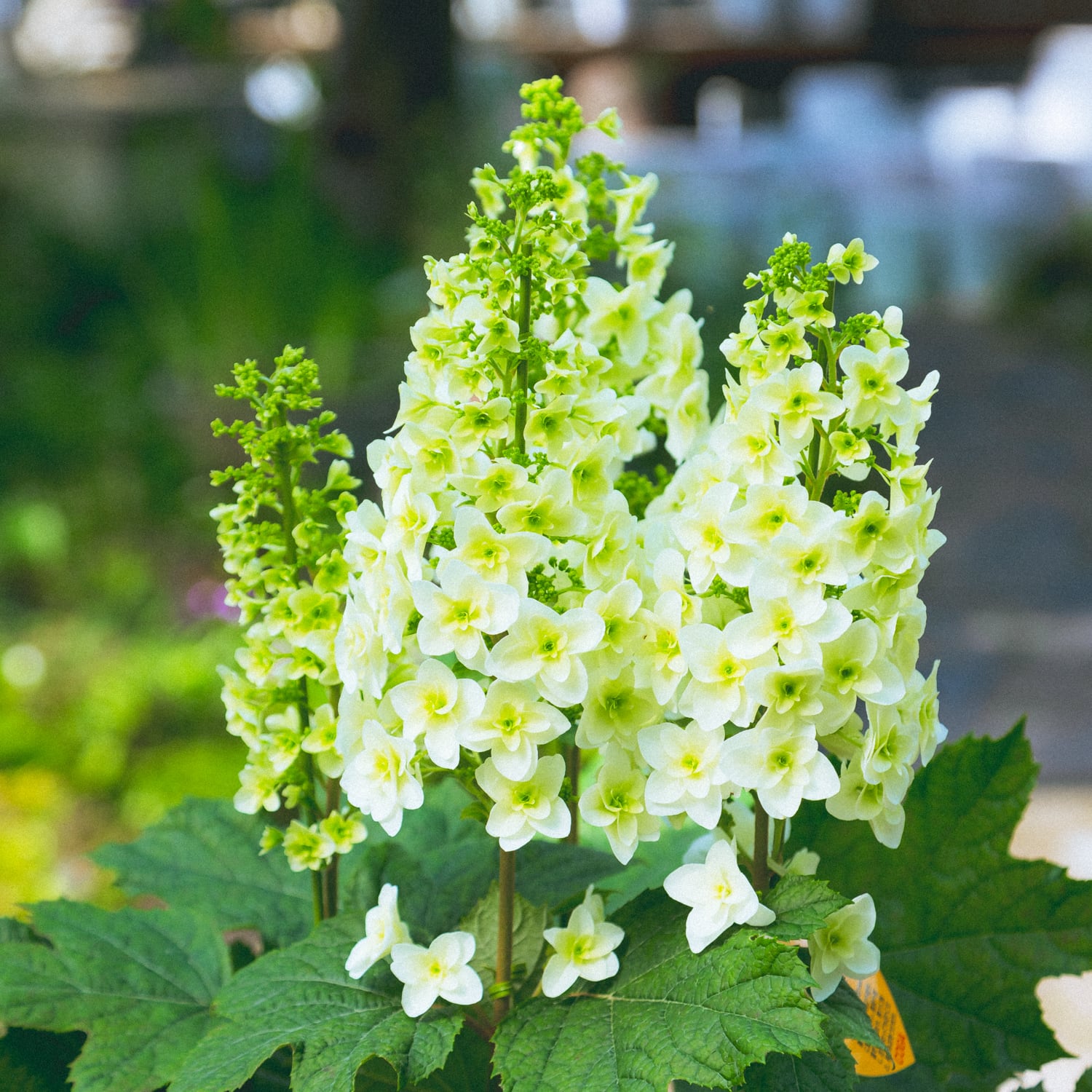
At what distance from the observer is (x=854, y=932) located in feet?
2.41

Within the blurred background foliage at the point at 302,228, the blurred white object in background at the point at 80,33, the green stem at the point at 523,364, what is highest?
the blurred white object in background at the point at 80,33

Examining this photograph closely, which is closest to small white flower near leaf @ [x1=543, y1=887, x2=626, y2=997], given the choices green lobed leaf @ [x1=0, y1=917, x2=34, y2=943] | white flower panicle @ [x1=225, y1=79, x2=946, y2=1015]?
white flower panicle @ [x1=225, y1=79, x2=946, y2=1015]

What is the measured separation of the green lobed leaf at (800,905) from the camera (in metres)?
0.67

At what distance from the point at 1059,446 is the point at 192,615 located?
3855 millimetres

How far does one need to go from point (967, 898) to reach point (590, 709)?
0.35 m

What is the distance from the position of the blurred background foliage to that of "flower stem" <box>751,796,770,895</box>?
31 cm

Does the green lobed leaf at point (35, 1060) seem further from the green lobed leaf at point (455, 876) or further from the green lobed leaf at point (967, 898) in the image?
the green lobed leaf at point (967, 898)

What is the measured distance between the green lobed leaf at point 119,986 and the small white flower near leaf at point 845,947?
0.38 metres

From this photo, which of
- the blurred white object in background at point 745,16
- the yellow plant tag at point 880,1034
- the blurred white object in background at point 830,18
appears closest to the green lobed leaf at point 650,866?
the yellow plant tag at point 880,1034

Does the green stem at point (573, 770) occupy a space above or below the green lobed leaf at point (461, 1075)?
above

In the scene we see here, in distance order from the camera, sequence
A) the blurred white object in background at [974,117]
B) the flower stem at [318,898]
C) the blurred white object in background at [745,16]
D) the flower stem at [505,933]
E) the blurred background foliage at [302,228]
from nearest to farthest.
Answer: the flower stem at [505,933] < the flower stem at [318,898] < the blurred background foliage at [302,228] < the blurred white object in background at [745,16] < the blurred white object in background at [974,117]

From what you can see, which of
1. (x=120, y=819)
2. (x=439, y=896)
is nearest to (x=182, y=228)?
(x=120, y=819)

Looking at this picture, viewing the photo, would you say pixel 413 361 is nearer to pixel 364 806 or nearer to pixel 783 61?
pixel 364 806

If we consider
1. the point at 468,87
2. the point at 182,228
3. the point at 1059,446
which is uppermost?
the point at 468,87
